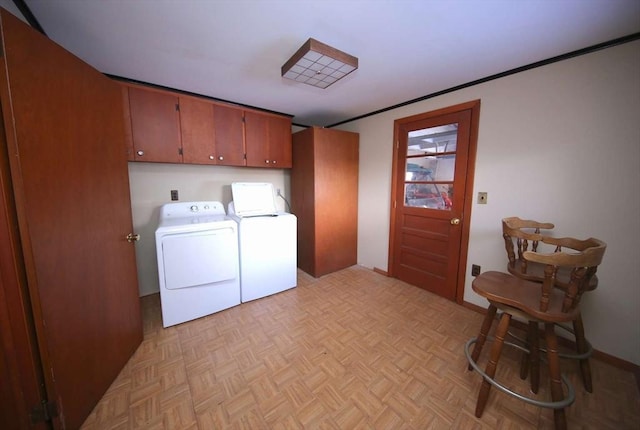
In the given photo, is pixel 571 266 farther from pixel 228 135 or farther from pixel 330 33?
pixel 228 135

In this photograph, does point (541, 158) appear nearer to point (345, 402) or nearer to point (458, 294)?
point (458, 294)

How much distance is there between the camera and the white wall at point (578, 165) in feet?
4.94

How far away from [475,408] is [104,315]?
2277mm

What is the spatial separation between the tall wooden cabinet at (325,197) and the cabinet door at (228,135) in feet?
2.57

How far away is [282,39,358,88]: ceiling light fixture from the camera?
4.93 feet

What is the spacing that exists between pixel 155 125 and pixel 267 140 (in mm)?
1157

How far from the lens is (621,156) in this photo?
1.51 meters

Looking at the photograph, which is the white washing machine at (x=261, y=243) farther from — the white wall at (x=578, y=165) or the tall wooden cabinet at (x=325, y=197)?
the white wall at (x=578, y=165)

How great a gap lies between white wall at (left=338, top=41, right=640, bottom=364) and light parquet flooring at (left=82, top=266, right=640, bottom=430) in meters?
0.52

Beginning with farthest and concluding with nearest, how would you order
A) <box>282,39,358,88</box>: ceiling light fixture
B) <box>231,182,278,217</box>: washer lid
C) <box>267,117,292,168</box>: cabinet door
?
1. <box>267,117,292,168</box>: cabinet door
2. <box>231,182,278,217</box>: washer lid
3. <box>282,39,358,88</box>: ceiling light fixture

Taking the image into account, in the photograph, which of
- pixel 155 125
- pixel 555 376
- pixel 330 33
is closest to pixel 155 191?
pixel 155 125

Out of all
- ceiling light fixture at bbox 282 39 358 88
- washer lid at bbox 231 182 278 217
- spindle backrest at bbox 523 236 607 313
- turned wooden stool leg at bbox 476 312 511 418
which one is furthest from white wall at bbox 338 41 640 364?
washer lid at bbox 231 182 278 217

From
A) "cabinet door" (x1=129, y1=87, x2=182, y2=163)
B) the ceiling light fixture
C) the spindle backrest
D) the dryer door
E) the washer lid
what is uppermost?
the ceiling light fixture

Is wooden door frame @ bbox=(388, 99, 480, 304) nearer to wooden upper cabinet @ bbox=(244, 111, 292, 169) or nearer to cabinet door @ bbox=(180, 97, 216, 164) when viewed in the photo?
wooden upper cabinet @ bbox=(244, 111, 292, 169)
